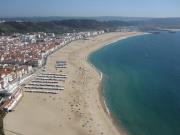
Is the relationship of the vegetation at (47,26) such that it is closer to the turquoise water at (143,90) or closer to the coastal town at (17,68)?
the coastal town at (17,68)

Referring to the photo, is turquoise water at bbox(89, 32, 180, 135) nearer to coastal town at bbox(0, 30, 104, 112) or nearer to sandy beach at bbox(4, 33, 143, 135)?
sandy beach at bbox(4, 33, 143, 135)

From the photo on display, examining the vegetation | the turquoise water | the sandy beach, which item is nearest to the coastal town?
the sandy beach

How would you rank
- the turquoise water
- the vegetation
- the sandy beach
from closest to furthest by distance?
the sandy beach, the turquoise water, the vegetation

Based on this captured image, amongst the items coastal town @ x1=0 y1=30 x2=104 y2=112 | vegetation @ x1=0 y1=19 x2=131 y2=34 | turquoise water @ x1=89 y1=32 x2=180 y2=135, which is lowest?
turquoise water @ x1=89 y1=32 x2=180 y2=135

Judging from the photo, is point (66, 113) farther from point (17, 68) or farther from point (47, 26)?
point (47, 26)

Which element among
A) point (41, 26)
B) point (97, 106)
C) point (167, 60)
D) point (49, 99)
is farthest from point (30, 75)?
point (41, 26)

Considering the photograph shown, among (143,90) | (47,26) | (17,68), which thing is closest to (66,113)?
(143,90)

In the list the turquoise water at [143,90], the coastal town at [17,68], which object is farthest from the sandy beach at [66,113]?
the turquoise water at [143,90]

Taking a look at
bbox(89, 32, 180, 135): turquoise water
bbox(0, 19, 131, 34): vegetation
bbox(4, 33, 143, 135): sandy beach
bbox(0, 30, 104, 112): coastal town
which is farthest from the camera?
bbox(0, 19, 131, 34): vegetation
